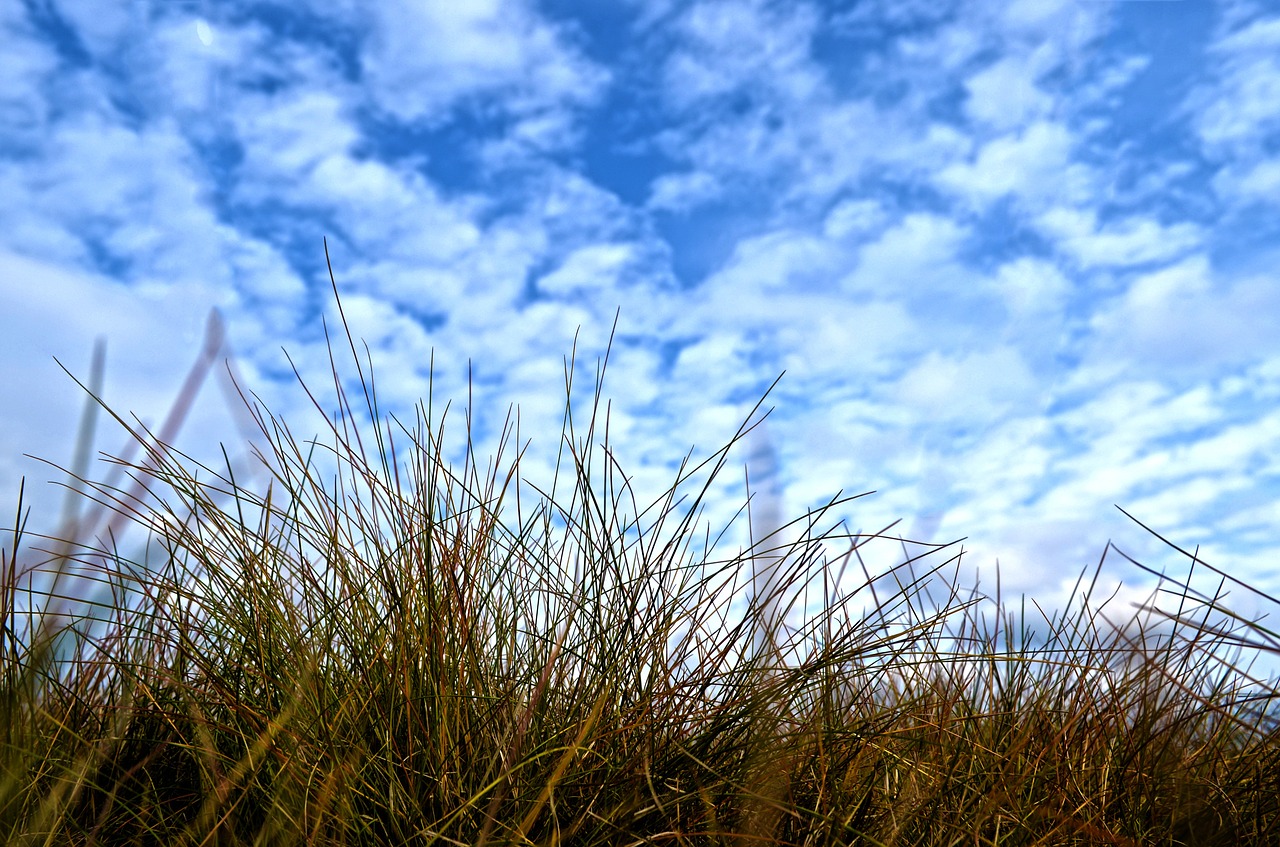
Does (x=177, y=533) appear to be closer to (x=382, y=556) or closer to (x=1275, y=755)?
(x=382, y=556)

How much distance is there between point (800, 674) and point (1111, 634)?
1.32 metres

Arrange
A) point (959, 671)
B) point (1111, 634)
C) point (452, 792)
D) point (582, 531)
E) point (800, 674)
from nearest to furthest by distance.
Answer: point (452, 792) → point (800, 674) → point (582, 531) → point (959, 671) → point (1111, 634)

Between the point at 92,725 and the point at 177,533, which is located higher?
the point at 177,533

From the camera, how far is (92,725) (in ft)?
7.92

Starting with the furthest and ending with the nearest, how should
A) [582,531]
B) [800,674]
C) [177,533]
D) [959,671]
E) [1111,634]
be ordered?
1. [1111,634]
2. [959,671]
3. [582,531]
4. [177,533]
5. [800,674]

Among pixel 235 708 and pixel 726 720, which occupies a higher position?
pixel 726 720

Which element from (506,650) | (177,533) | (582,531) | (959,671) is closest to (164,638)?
(177,533)

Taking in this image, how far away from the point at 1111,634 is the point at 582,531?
1.63 m

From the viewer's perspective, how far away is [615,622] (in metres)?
2.10

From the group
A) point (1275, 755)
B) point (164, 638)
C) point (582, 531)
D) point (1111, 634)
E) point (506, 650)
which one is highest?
point (1111, 634)

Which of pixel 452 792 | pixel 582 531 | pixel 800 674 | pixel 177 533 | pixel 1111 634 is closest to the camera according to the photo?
pixel 452 792

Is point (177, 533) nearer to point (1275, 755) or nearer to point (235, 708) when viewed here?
point (235, 708)

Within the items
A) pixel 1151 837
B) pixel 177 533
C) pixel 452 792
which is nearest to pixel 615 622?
pixel 452 792

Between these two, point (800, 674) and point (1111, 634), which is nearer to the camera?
point (800, 674)
